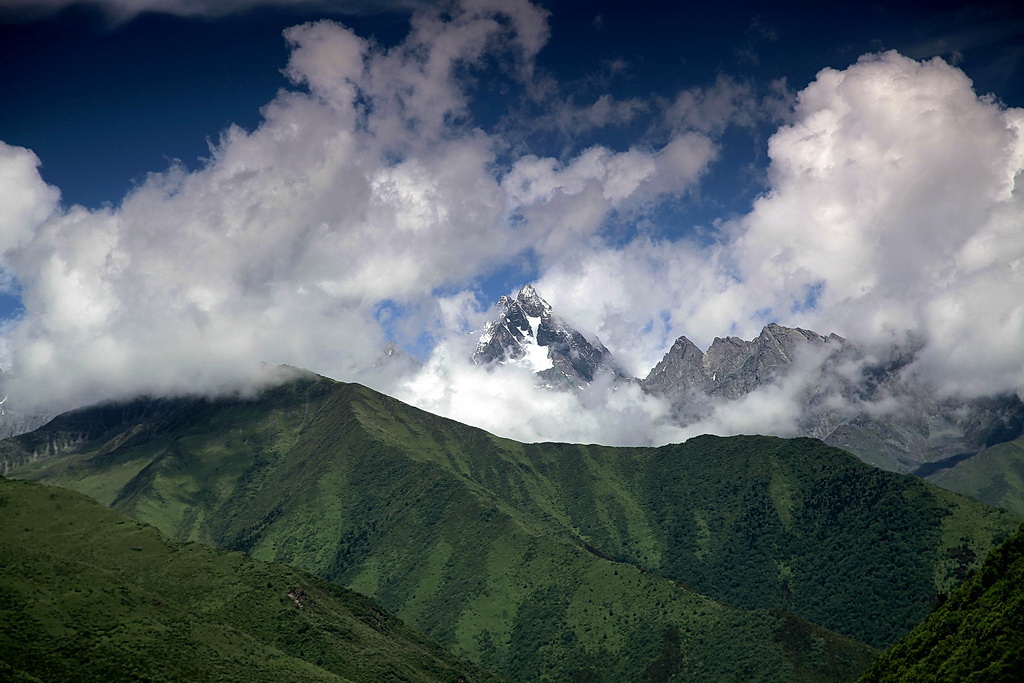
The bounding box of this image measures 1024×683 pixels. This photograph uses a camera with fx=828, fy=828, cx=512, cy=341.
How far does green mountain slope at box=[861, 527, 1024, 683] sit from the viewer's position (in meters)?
136

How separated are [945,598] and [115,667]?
196 m

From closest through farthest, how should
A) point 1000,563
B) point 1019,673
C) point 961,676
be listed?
point 1019,673
point 961,676
point 1000,563

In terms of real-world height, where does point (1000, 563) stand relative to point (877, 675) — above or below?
above

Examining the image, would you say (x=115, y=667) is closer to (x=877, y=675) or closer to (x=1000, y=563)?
(x=877, y=675)

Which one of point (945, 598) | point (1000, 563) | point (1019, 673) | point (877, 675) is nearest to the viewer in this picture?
point (1019, 673)

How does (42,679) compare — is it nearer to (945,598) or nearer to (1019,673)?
(1019,673)

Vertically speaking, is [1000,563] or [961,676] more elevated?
[1000,563]

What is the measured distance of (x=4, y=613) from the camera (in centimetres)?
19888

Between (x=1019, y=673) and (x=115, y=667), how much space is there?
188970mm

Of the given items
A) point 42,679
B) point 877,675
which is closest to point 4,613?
point 42,679

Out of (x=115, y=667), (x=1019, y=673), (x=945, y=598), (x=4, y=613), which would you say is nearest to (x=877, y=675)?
(x=945, y=598)

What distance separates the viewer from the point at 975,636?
147375 mm

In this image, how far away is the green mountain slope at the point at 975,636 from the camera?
136 m

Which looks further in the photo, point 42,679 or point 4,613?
point 4,613
